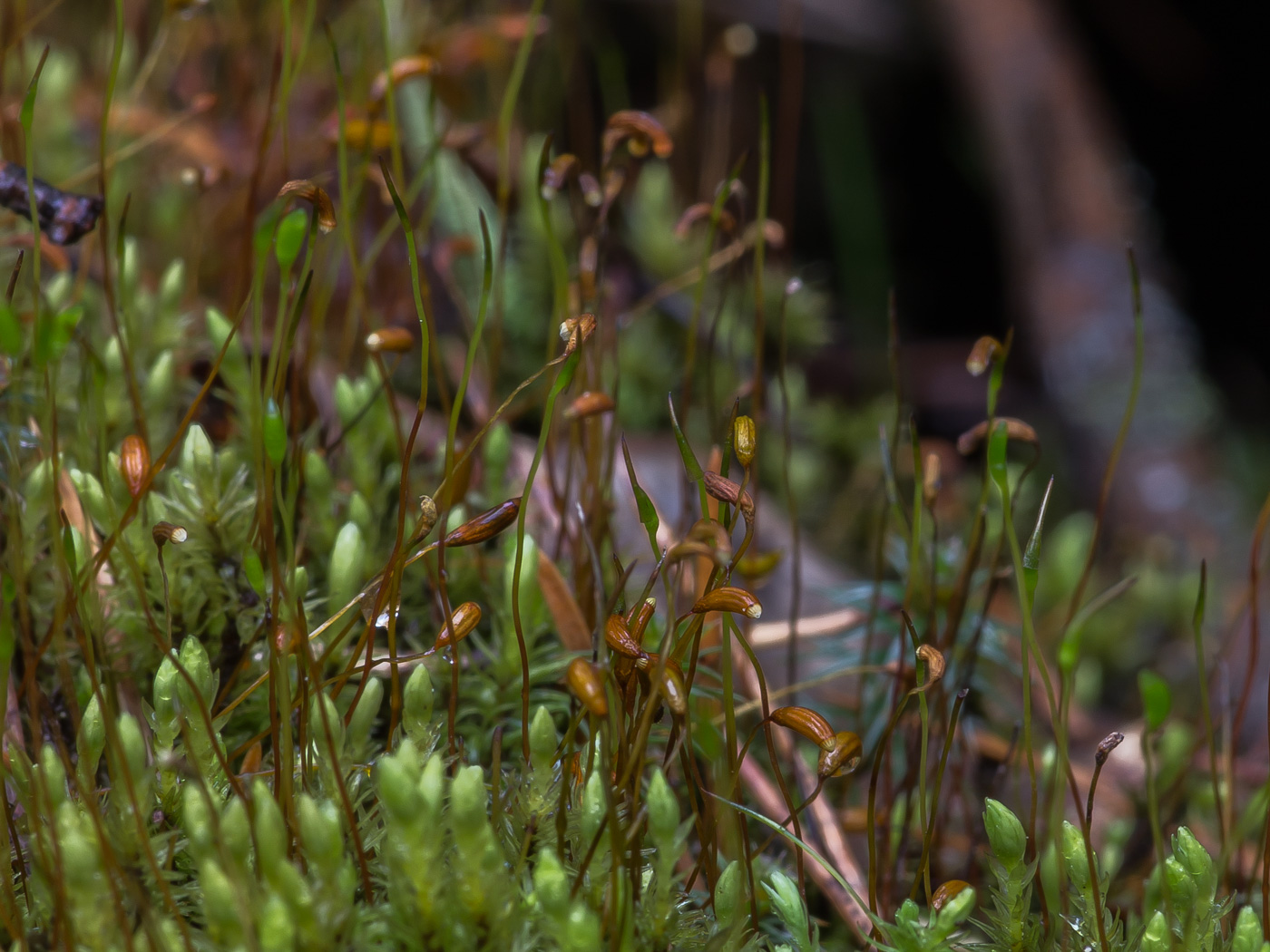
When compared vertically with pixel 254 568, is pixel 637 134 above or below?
above

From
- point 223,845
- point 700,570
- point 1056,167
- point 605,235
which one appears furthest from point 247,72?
point 1056,167

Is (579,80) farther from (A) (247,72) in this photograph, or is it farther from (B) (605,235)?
(B) (605,235)

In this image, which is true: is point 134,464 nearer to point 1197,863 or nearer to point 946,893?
point 946,893

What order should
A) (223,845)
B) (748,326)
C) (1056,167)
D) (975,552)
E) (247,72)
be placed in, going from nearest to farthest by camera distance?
(223,845), (975,552), (247,72), (748,326), (1056,167)

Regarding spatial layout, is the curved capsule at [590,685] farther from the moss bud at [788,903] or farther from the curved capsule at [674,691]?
the moss bud at [788,903]

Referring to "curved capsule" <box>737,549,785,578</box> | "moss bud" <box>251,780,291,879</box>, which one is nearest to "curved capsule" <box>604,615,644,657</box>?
"moss bud" <box>251,780,291,879</box>

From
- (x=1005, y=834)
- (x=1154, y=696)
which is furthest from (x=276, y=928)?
(x=1154, y=696)

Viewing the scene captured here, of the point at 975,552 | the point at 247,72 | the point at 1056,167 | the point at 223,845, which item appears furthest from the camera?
the point at 1056,167
